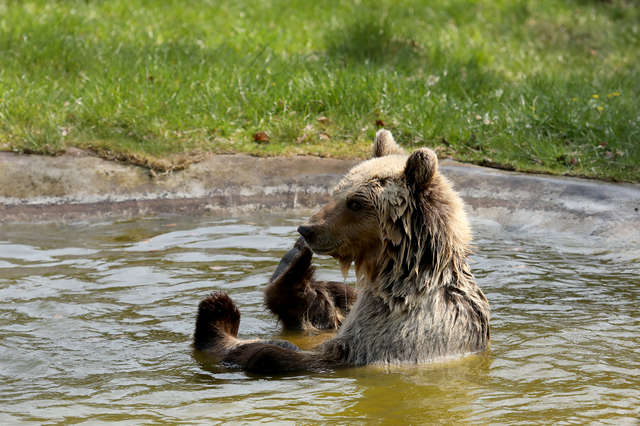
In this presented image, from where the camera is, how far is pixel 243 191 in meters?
8.35

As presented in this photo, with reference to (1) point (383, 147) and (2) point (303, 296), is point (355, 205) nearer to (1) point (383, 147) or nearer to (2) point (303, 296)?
(1) point (383, 147)

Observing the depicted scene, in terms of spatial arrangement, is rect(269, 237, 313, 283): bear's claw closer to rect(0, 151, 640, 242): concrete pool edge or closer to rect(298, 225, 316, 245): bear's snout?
rect(298, 225, 316, 245): bear's snout

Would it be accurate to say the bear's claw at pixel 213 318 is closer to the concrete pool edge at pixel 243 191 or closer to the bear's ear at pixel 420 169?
the bear's ear at pixel 420 169

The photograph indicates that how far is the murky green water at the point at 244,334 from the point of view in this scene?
4.01 meters

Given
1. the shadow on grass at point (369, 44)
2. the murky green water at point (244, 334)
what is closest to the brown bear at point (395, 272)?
the murky green water at point (244, 334)

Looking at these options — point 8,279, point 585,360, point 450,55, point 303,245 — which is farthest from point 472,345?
point 450,55

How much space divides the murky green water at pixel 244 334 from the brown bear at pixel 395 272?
0.37 ft

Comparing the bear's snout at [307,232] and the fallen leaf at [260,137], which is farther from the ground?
the fallen leaf at [260,137]

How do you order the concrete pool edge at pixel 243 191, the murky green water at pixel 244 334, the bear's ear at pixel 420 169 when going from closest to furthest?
the murky green water at pixel 244 334
the bear's ear at pixel 420 169
the concrete pool edge at pixel 243 191

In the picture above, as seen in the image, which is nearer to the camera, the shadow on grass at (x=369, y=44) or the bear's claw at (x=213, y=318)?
the bear's claw at (x=213, y=318)

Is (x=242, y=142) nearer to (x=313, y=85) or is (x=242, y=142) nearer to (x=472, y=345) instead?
(x=313, y=85)

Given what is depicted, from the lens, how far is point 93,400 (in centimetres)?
410

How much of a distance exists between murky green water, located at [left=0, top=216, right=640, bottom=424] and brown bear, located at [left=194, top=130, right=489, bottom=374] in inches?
4.4

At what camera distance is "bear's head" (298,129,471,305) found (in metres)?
4.46
